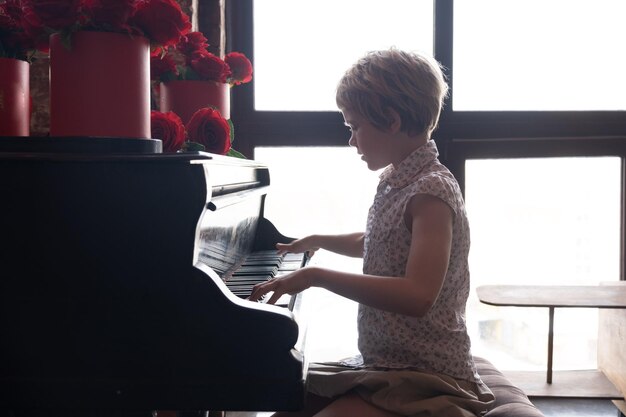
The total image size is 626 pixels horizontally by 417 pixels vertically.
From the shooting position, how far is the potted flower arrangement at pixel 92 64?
4.43ft

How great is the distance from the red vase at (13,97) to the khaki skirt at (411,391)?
2.87ft

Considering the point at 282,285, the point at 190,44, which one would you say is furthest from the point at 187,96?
the point at 282,285

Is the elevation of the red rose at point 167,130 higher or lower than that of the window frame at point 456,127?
lower

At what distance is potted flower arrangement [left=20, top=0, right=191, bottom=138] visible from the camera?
135 centimetres

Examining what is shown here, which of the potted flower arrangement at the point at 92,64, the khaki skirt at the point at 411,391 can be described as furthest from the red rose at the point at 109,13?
the khaki skirt at the point at 411,391

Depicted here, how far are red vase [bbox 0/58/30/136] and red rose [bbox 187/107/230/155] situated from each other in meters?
0.53

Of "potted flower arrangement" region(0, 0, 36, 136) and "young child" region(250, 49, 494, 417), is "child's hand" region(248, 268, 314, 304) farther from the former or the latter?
"potted flower arrangement" region(0, 0, 36, 136)

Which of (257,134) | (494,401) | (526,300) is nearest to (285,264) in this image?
(494,401)

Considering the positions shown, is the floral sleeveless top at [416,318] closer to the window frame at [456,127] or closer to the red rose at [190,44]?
the red rose at [190,44]

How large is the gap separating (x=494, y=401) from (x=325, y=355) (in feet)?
6.14

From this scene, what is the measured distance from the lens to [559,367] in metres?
3.43

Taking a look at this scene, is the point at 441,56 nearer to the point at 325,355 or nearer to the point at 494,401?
the point at 325,355

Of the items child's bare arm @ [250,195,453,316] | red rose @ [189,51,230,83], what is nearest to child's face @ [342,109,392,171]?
child's bare arm @ [250,195,453,316]

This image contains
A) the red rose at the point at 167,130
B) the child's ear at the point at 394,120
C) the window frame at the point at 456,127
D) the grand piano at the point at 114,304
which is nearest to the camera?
the grand piano at the point at 114,304
